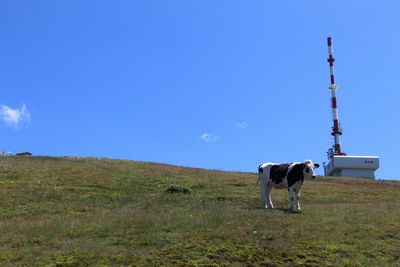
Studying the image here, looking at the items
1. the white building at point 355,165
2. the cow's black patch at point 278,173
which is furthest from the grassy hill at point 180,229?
the white building at point 355,165

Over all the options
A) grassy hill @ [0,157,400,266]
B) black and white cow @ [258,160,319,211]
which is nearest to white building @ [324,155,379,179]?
grassy hill @ [0,157,400,266]

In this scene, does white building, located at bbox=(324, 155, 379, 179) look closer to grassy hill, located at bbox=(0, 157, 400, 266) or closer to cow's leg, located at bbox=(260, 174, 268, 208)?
grassy hill, located at bbox=(0, 157, 400, 266)

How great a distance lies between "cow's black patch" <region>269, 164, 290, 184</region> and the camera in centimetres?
2978

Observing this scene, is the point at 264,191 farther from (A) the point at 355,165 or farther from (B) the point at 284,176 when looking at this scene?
(A) the point at 355,165

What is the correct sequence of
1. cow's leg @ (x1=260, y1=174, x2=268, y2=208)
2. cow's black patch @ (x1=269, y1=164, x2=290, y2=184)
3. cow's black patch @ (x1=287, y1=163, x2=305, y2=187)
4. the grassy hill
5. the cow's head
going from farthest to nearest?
cow's black patch @ (x1=269, y1=164, x2=290, y2=184)
cow's leg @ (x1=260, y1=174, x2=268, y2=208)
cow's black patch @ (x1=287, y1=163, x2=305, y2=187)
the cow's head
the grassy hill

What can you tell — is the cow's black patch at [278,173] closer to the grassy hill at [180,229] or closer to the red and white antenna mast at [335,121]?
the grassy hill at [180,229]

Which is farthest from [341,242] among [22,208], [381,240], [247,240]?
[22,208]

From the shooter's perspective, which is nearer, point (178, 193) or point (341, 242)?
point (341, 242)

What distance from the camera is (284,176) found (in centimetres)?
2966

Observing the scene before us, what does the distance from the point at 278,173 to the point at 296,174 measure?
1089 mm

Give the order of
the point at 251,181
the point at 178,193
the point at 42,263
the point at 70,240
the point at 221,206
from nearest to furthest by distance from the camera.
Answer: the point at 42,263, the point at 70,240, the point at 221,206, the point at 178,193, the point at 251,181

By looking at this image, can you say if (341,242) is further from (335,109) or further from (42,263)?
(335,109)

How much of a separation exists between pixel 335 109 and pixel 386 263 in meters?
93.0

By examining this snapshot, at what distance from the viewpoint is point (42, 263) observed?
679 inches
